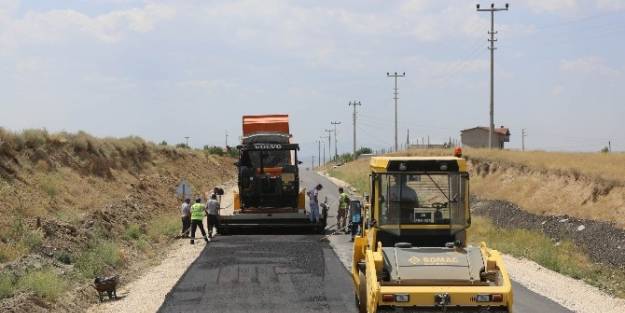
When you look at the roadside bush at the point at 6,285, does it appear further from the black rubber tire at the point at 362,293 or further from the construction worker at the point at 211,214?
the construction worker at the point at 211,214

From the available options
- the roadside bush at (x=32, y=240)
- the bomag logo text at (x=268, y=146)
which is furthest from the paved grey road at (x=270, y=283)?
the bomag logo text at (x=268, y=146)

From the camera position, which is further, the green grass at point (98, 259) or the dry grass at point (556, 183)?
the dry grass at point (556, 183)

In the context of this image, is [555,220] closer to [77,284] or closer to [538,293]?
[538,293]

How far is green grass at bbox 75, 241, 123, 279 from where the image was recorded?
18531mm

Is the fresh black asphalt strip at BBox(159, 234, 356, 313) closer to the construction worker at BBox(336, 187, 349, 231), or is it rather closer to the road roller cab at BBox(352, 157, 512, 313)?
the road roller cab at BBox(352, 157, 512, 313)

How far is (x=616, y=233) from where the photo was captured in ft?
88.7

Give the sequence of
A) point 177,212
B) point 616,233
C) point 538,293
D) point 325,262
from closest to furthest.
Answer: point 538,293, point 325,262, point 616,233, point 177,212

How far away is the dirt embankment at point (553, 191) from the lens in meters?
33.0

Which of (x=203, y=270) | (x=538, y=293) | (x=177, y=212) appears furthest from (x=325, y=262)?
(x=177, y=212)

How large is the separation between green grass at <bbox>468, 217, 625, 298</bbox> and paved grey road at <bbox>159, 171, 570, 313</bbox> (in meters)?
3.18

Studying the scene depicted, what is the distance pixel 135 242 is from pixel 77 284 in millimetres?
8784

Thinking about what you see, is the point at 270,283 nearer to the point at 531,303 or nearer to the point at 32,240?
the point at 531,303

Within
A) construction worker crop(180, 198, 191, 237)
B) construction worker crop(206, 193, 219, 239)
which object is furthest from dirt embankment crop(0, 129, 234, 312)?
construction worker crop(206, 193, 219, 239)

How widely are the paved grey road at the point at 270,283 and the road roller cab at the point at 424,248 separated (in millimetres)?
2714
